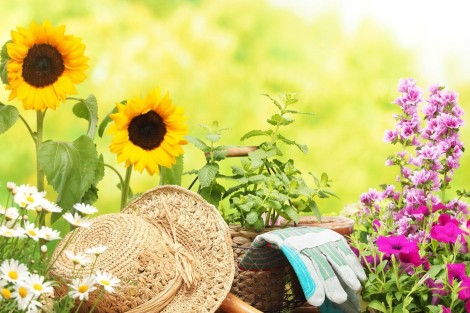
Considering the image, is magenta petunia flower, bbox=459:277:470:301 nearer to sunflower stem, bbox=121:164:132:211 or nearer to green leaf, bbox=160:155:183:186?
green leaf, bbox=160:155:183:186

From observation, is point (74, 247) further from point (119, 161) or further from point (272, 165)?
point (272, 165)

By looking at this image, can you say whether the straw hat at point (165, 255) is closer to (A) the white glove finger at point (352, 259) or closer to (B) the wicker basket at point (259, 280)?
(B) the wicker basket at point (259, 280)

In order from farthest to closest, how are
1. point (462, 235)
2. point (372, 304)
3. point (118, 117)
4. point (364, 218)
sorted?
1. point (364, 218)
2. point (118, 117)
3. point (462, 235)
4. point (372, 304)

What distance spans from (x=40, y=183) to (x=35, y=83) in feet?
0.99

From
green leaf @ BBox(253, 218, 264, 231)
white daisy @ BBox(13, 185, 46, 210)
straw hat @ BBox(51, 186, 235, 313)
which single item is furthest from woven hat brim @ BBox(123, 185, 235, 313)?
white daisy @ BBox(13, 185, 46, 210)

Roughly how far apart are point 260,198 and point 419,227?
0.42 metres

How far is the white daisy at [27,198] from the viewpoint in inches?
55.8

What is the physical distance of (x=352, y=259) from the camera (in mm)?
1841

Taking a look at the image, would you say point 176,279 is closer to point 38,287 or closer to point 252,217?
point 252,217

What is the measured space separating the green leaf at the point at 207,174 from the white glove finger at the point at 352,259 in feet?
1.19

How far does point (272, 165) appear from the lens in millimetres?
2086

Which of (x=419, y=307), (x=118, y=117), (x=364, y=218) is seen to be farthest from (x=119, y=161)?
(x=419, y=307)

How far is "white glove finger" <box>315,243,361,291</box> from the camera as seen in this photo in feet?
5.76

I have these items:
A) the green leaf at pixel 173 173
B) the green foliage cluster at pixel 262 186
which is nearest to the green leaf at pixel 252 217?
the green foliage cluster at pixel 262 186
